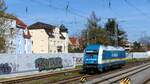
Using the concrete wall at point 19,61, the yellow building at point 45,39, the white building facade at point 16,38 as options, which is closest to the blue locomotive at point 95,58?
the concrete wall at point 19,61

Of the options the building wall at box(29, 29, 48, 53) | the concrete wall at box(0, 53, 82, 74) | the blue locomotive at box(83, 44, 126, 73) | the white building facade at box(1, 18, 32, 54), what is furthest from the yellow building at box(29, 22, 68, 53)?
the blue locomotive at box(83, 44, 126, 73)

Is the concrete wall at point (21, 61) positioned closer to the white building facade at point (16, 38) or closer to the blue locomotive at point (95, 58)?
the blue locomotive at point (95, 58)

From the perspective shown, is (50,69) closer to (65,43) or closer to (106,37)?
(106,37)

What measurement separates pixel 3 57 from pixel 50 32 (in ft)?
227

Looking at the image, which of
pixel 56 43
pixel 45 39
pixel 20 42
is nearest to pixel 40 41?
pixel 45 39

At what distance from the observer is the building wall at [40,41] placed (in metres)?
106

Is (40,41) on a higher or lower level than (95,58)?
higher

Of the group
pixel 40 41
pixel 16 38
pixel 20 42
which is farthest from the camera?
pixel 40 41

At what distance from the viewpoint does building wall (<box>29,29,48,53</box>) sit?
106375 millimetres

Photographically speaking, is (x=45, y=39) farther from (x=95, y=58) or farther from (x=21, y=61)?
(x=95, y=58)

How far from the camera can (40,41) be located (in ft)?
351

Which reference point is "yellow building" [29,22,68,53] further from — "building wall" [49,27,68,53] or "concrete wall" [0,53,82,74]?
"concrete wall" [0,53,82,74]

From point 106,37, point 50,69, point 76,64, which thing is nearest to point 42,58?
point 50,69

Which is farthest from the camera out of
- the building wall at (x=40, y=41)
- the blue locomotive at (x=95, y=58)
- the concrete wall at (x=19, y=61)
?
the building wall at (x=40, y=41)
